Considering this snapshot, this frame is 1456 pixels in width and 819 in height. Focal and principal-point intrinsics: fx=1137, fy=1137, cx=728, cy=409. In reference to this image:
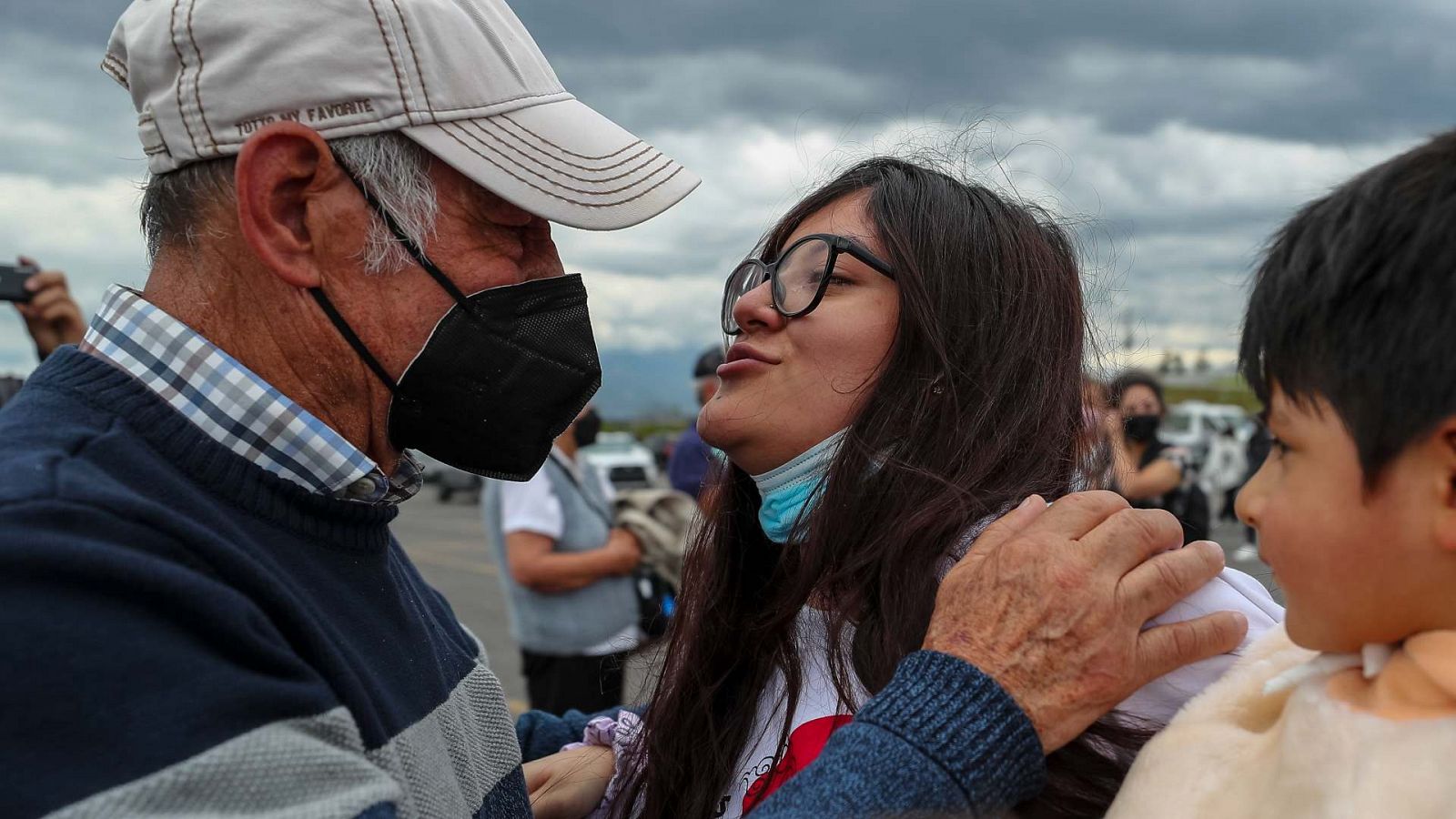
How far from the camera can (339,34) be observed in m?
1.64

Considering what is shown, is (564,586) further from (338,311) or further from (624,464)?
(624,464)

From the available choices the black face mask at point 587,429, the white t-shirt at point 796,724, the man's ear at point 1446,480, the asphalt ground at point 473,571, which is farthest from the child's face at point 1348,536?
the black face mask at point 587,429

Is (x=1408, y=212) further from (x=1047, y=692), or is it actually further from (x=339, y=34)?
(x=339, y=34)

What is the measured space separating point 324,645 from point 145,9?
998 millimetres

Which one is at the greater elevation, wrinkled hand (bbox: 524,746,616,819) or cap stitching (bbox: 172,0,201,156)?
cap stitching (bbox: 172,0,201,156)

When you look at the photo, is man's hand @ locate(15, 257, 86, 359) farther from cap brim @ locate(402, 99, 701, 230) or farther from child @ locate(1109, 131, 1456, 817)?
child @ locate(1109, 131, 1456, 817)

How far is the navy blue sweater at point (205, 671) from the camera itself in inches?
47.1

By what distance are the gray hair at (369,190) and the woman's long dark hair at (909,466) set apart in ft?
2.57

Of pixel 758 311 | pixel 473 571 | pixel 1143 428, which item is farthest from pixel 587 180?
pixel 473 571

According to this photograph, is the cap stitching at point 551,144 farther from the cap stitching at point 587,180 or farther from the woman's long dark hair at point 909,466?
the woman's long dark hair at point 909,466

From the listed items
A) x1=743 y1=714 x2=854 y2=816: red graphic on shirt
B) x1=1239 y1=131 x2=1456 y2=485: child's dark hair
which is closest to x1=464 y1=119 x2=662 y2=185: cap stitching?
x1=743 y1=714 x2=854 y2=816: red graphic on shirt

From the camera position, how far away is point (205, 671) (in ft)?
4.17

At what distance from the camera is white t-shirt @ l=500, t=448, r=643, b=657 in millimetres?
4836

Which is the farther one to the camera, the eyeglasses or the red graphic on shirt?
the eyeglasses
